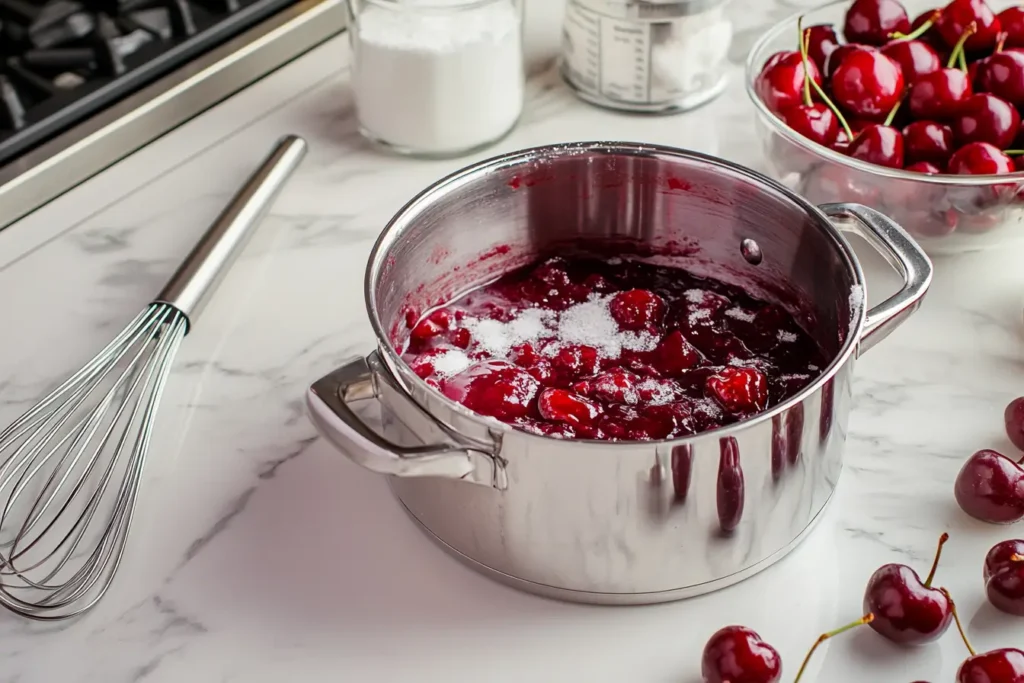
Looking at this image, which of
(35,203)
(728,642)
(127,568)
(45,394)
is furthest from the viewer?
(35,203)

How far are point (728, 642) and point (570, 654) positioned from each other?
0.32ft

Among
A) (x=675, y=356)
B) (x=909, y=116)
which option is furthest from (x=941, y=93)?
(x=675, y=356)

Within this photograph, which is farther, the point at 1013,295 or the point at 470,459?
the point at 1013,295

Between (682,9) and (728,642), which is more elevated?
(682,9)

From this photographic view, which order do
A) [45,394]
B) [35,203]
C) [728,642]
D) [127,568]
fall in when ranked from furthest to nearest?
1. [35,203]
2. [45,394]
3. [127,568]
4. [728,642]

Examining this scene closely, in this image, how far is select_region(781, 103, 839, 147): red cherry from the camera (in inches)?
37.6

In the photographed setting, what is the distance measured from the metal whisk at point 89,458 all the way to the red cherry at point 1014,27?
662mm

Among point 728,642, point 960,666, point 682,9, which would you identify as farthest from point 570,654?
point 682,9

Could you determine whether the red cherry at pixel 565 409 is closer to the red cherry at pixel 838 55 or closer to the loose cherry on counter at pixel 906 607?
the loose cherry on counter at pixel 906 607

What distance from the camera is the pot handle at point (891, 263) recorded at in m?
0.70

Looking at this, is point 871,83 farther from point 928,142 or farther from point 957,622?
point 957,622

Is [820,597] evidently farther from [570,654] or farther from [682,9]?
[682,9]

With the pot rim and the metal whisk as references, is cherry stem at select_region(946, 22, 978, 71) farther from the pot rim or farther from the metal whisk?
the metal whisk

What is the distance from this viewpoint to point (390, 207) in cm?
104
